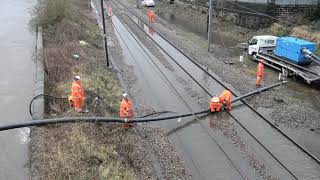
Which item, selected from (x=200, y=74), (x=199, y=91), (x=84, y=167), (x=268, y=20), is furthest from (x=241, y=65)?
(x=84, y=167)

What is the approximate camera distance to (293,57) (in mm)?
25203

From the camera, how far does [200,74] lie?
82.2 ft

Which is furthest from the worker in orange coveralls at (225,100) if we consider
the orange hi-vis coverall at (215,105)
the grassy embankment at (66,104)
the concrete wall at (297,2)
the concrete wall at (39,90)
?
the concrete wall at (297,2)

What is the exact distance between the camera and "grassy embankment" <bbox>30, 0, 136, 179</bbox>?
11.8 metres

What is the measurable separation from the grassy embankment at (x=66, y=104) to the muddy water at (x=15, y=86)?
119 centimetres

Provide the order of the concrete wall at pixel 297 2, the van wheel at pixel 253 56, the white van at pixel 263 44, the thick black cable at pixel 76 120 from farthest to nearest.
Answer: the concrete wall at pixel 297 2
the van wheel at pixel 253 56
the white van at pixel 263 44
the thick black cable at pixel 76 120

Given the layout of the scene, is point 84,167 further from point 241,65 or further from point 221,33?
point 221,33

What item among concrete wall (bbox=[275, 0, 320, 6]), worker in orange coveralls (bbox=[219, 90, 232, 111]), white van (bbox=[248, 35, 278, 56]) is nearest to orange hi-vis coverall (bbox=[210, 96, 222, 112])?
worker in orange coveralls (bbox=[219, 90, 232, 111])

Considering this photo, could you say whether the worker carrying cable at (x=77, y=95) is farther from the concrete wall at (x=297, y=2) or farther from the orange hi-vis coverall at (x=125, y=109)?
the concrete wall at (x=297, y=2)

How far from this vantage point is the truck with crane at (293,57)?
23828mm

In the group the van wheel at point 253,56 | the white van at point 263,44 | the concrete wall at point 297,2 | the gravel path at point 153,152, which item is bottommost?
the gravel path at point 153,152

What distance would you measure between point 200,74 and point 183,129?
339 inches

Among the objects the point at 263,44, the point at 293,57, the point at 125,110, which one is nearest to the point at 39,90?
the point at 125,110

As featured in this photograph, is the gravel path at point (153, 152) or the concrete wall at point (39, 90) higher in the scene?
the concrete wall at point (39, 90)
